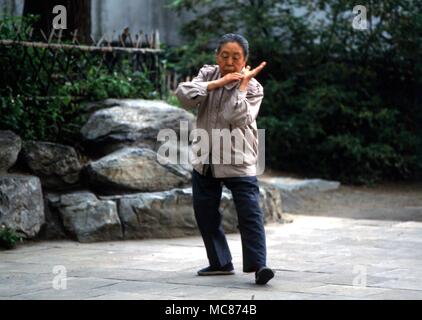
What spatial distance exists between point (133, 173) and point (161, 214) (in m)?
0.50

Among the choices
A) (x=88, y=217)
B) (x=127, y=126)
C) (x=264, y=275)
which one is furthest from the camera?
(x=127, y=126)

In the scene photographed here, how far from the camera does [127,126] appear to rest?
29.9 ft

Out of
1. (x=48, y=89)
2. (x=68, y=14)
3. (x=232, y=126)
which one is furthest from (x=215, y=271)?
(x=68, y=14)

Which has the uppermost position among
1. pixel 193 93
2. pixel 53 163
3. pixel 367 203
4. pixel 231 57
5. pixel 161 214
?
pixel 231 57

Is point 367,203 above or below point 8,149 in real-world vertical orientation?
below

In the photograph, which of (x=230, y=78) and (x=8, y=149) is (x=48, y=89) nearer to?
(x=8, y=149)

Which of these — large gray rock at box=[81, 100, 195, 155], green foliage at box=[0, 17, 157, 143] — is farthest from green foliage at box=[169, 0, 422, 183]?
large gray rock at box=[81, 100, 195, 155]

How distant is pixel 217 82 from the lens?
6023 millimetres

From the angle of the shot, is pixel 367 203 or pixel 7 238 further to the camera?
pixel 367 203

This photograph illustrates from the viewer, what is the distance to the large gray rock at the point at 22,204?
791 cm

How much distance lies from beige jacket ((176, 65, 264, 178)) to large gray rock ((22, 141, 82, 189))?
2640 millimetres

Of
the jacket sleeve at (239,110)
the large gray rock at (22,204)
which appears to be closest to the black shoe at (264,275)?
the jacket sleeve at (239,110)

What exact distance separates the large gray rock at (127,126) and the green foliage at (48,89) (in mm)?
243

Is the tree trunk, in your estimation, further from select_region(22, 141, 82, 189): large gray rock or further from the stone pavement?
the stone pavement
